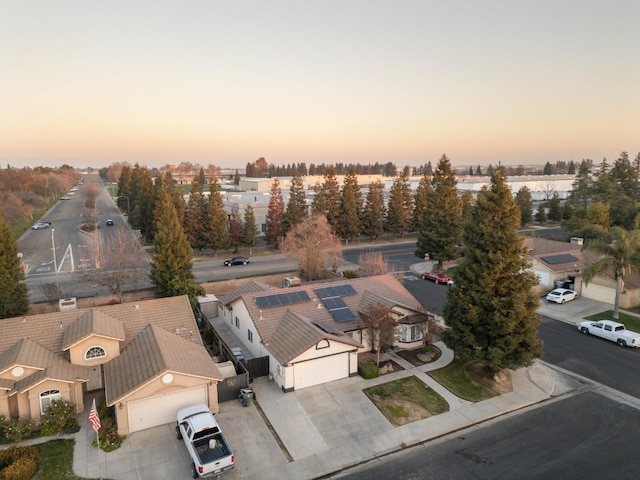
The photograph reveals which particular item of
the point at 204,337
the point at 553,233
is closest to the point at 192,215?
the point at 204,337

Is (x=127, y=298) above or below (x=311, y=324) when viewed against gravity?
below

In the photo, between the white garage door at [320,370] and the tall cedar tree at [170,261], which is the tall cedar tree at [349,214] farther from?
the white garage door at [320,370]

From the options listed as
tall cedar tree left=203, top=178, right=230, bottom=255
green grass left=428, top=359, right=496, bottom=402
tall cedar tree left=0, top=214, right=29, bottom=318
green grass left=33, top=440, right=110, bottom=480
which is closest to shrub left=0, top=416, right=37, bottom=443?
green grass left=33, top=440, right=110, bottom=480

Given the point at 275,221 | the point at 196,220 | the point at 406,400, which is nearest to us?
the point at 406,400

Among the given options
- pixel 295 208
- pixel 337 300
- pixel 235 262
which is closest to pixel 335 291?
pixel 337 300

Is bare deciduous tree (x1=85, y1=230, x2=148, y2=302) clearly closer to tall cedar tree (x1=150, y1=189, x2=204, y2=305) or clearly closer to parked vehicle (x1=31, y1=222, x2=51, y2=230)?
tall cedar tree (x1=150, y1=189, x2=204, y2=305)

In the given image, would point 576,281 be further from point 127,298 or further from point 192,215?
point 192,215

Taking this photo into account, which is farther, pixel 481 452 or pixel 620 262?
pixel 620 262

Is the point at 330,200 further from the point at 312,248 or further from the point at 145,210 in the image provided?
the point at 145,210
